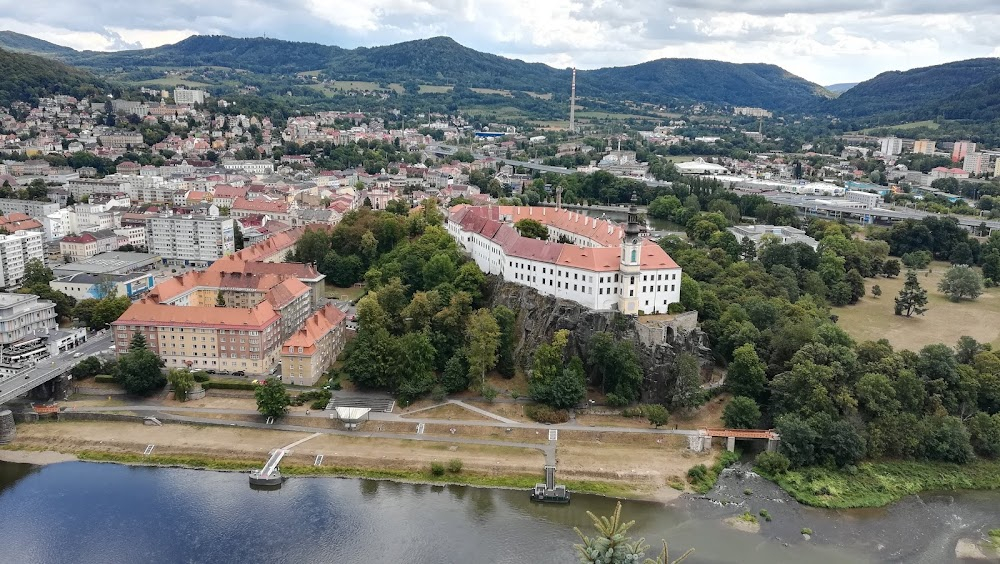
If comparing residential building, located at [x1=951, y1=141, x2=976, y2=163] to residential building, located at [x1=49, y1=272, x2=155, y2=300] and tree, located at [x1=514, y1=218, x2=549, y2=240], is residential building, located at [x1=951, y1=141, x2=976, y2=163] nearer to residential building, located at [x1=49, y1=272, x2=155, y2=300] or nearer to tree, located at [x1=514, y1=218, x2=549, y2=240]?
tree, located at [x1=514, y1=218, x2=549, y2=240]

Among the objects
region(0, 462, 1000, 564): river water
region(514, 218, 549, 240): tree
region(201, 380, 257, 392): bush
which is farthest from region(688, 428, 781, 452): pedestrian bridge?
region(201, 380, 257, 392): bush

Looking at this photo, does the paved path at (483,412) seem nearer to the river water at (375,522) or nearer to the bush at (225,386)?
the river water at (375,522)

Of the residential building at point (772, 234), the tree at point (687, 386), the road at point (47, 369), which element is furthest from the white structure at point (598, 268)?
the residential building at point (772, 234)

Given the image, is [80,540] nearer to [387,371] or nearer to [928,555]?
[387,371]

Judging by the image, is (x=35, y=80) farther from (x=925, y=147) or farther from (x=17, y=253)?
(x=925, y=147)

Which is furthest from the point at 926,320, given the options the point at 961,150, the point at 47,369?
the point at 961,150

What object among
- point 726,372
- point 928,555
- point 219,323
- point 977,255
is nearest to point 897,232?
point 977,255
